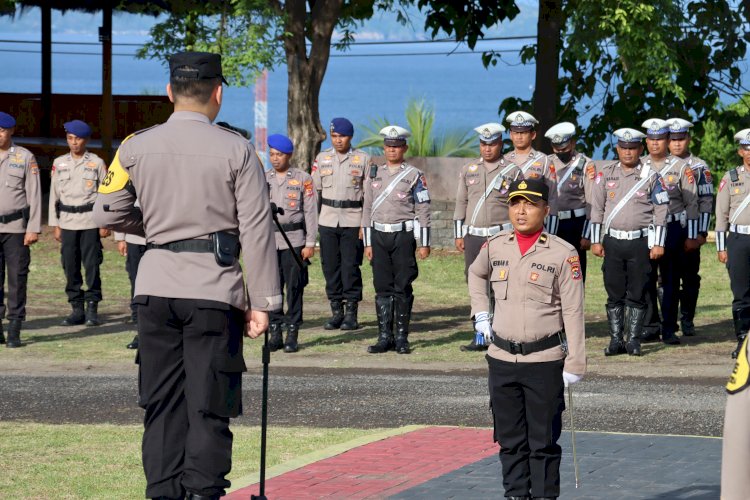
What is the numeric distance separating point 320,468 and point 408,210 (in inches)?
233

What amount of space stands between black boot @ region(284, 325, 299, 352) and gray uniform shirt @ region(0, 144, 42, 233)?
2735 mm

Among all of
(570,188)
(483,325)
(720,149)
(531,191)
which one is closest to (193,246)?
(483,325)

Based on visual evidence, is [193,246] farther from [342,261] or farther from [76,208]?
[76,208]

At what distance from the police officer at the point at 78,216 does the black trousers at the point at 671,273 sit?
19.9ft

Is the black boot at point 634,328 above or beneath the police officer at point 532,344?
beneath

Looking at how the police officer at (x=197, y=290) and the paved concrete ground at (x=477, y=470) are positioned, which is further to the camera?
the paved concrete ground at (x=477, y=470)

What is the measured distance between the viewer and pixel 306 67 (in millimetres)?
24219

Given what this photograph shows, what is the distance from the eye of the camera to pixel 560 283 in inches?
288

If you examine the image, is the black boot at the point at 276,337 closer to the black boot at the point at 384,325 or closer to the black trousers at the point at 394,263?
the black boot at the point at 384,325

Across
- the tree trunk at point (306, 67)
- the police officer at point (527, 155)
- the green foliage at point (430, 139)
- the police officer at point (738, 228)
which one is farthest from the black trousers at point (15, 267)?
the green foliage at point (430, 139)

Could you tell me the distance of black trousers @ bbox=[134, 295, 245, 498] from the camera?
6031 mm

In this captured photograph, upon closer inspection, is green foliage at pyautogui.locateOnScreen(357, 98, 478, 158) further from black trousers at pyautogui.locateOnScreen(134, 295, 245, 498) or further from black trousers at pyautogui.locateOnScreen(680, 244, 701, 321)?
black trousers at pyautogui.locateOnScreen(134, 295, 245, 498)

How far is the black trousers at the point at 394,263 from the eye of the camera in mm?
13977

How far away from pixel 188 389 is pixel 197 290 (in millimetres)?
429
